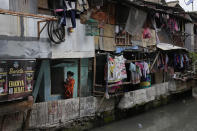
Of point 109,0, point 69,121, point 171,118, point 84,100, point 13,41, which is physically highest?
point 109,0

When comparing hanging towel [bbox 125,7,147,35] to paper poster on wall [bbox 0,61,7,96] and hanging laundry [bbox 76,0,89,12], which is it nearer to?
hanging laundry [bbox 76,0,89,12]

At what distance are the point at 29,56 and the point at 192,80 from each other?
13.1 meters

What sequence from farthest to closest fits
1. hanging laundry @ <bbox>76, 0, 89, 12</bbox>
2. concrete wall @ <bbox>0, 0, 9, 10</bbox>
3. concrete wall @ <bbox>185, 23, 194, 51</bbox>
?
concrete wall @ <bbox>185, 23, 194, 51</bbox>
hanging laundry @ <bbox>76, 0, 89, 12</bbox>
concrete wall @ <bbox>0, 0, 9, 10</bbox>

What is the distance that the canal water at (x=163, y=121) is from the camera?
32.4 feet

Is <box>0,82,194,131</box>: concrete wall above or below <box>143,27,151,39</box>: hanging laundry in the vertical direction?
below

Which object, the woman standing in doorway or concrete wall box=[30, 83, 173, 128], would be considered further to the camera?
the woman standing in doorway

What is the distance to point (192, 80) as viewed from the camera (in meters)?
15.4

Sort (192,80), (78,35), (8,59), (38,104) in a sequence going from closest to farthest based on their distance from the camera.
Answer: (8,59)
(38,104)
(78,35)
(192,80)

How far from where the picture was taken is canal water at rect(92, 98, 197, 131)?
389 inches

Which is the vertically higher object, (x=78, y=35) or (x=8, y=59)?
(x=78, y=35)

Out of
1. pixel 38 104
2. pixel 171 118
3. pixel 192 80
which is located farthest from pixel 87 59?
pixel 192 80

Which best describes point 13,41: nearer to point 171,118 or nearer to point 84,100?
point 84,100

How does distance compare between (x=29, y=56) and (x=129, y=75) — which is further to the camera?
(x=129, y=75)

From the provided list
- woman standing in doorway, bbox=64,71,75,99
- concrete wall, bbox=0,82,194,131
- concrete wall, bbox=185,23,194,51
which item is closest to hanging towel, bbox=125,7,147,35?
concrete wall, bbox=0,82,194,131
